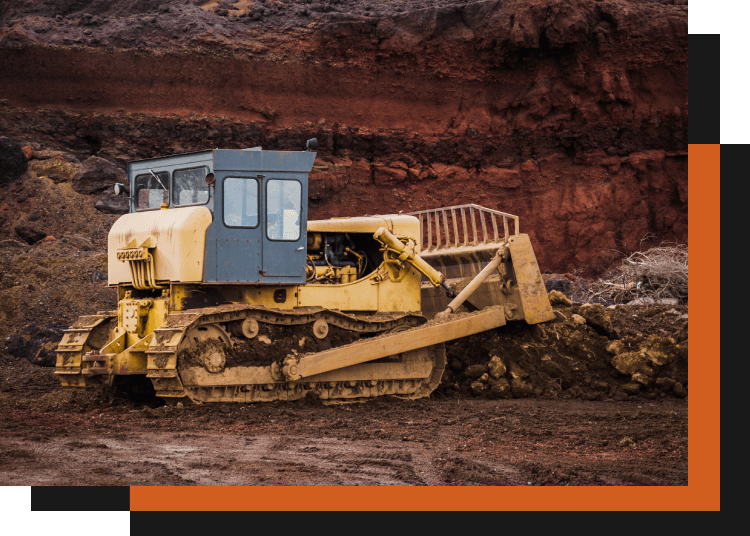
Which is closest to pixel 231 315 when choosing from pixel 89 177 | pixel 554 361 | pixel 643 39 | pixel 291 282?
pixel 291 282

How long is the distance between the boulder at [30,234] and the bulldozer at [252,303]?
33.6 ft

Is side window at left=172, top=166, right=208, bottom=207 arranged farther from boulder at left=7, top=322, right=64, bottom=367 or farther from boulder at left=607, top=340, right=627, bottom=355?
boulder at left=607, top=340, right=627, bottom=355

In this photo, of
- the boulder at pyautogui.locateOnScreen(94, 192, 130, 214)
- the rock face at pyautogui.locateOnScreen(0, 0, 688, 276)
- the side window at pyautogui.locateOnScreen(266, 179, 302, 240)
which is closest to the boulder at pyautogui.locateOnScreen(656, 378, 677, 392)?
the side window at pyautogui.locateOnScreen(266, 179, 302, 240)

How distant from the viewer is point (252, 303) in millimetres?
10047

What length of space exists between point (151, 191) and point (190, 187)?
87 cm

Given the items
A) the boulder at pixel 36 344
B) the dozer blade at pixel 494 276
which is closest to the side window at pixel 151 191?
the dozer blade at pixel 494 276

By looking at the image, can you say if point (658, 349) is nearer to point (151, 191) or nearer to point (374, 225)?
point (374, 225)

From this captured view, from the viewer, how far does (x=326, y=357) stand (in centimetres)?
966

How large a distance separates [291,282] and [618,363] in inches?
191

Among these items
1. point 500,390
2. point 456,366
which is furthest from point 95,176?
point 500,390

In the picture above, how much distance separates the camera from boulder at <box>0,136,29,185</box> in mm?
21578

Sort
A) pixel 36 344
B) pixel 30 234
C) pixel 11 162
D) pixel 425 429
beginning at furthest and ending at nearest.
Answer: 1. pixel 11 162
2. pixel 30 234
3. pixel 36 344
4. pixel 425 429

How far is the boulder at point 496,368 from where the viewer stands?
11266mm

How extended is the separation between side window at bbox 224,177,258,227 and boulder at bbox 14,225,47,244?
11921mm
